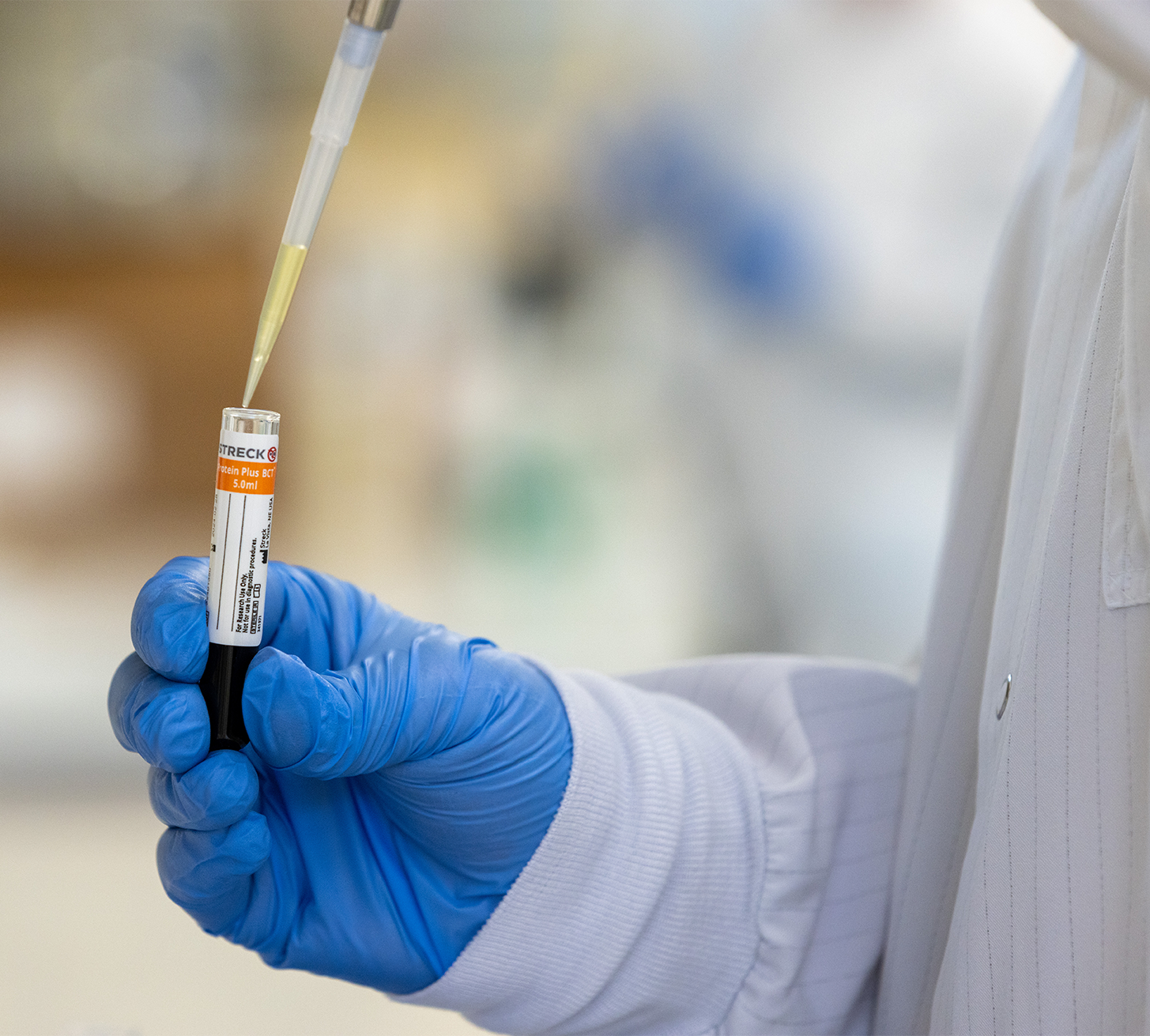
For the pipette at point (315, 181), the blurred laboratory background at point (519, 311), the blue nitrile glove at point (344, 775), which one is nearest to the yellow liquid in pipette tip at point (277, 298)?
the pipette at point (315, 181)

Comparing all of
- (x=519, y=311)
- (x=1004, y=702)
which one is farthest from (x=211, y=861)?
(x=519, y=311)

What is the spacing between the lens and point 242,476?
0.45 metres

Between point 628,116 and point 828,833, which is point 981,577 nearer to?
point 828,833

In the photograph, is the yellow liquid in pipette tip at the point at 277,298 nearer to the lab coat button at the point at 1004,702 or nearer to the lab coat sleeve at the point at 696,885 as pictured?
the lab coat sleeve at the point at 696,885

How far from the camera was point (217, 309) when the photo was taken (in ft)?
5.89

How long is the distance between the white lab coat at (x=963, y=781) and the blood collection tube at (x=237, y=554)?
186 millimetres

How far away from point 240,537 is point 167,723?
9 centimetres

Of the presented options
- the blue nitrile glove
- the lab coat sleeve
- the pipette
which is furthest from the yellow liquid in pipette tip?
the lab coat sleeve

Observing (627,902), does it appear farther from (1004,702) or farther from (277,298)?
(277,298)

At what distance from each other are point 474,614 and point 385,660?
1.36 meters

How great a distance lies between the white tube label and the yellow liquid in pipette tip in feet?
0.10

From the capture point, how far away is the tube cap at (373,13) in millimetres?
440

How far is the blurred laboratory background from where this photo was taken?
174 cm

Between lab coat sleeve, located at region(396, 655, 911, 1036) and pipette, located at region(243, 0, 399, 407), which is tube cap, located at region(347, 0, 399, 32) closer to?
pipette, located at region(243, 0, 399, 407)
